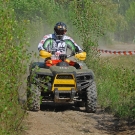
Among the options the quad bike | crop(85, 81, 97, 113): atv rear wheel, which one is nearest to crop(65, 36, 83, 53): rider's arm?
the quad bike

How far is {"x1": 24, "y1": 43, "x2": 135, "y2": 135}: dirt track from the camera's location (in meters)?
8.36

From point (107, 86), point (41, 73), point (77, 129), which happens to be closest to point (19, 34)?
point (77, 129)

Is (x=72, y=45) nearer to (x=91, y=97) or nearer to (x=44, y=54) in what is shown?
(x=44, y=54)

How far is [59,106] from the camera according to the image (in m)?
11.6

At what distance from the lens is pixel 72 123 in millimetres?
9328

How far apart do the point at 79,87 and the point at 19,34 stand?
3664mm

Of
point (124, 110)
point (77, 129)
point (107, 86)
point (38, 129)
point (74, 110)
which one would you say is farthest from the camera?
point (107, 86)

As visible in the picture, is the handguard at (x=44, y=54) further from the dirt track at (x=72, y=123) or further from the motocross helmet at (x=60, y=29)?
the dirt track at (x=72, y=123)

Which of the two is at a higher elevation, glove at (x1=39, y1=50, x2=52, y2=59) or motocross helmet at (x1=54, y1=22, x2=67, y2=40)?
motocross helmet at (x1=54, y1=22, x2=67, y2=40)

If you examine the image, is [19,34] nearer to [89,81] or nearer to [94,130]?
[94,130]

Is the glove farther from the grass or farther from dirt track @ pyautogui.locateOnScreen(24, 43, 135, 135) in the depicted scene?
the grass

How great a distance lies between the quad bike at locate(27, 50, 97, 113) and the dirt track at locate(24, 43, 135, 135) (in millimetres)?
287

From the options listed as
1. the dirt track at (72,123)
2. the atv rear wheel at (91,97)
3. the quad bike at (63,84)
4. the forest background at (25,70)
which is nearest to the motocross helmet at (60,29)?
the quad bike at (63,84)

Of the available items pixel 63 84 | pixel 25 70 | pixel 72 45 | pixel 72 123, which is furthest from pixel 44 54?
pixel 25 70
